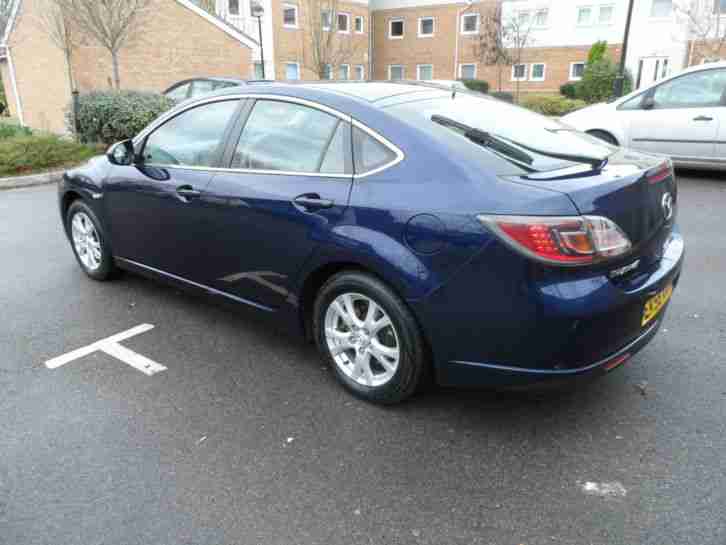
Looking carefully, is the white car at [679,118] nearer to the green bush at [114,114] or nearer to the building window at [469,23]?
the green bush at [114,114]

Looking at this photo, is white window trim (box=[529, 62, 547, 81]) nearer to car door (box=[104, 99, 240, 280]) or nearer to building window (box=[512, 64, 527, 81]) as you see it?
building window (box=[512, 64, 527, 81])

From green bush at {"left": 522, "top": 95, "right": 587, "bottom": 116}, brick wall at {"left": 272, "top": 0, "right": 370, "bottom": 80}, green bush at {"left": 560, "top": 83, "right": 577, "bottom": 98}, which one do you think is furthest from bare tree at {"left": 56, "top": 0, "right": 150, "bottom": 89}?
green bush at {"left": 560, "top": 83, "right": 577, "bottom": 98}

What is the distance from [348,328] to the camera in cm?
317

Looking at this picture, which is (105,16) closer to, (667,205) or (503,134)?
(503,134)

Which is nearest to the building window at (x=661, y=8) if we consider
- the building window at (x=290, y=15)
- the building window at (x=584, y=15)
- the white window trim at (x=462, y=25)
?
the building window at (x=584, y=15)

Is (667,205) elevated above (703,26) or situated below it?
below

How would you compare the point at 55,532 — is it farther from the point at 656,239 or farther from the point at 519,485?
the point at 656,239

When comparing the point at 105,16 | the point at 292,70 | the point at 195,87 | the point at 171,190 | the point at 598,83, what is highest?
the point at 105,16

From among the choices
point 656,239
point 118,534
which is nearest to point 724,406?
point 656,239

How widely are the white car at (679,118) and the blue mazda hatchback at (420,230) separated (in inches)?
233

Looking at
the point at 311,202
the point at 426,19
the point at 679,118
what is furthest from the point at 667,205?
the point at 426,19

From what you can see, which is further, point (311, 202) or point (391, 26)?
point (391, 26)

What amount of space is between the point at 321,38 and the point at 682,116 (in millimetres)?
23888

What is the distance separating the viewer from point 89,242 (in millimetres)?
4988
